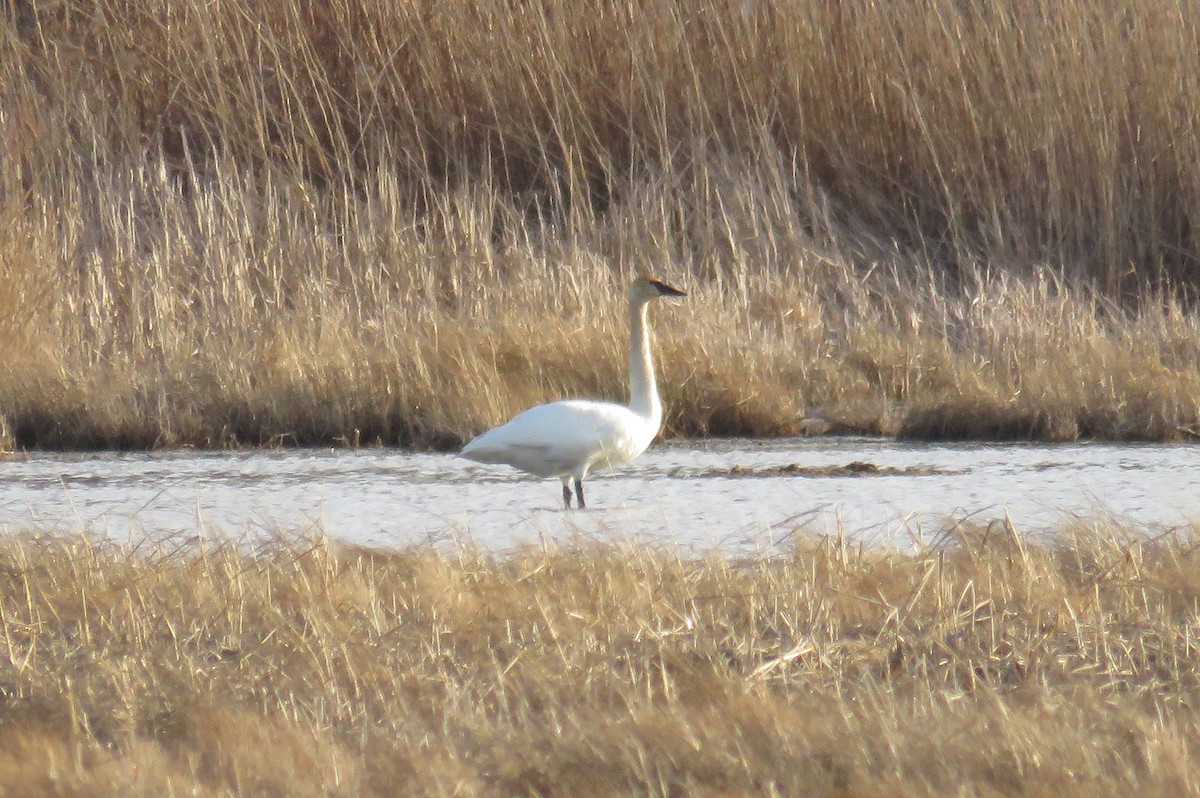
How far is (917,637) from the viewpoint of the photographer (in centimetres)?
359

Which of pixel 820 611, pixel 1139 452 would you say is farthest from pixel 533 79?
pixel 820 611

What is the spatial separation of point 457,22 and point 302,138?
1.19 meters

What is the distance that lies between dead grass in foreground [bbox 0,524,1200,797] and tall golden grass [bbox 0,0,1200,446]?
10.0ft

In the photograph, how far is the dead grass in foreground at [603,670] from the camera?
9.15 ft

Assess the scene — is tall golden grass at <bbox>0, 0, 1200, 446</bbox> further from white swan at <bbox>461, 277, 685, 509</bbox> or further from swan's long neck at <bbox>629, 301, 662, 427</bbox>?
white swan at <bbox>461, 277, 685, 509</bbox>

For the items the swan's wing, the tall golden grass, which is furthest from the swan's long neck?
the tall golden grass

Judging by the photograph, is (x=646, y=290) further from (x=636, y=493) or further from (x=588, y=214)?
(x=588, y=214)

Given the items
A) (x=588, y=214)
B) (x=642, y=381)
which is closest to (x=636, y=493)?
(x=642, y=381)

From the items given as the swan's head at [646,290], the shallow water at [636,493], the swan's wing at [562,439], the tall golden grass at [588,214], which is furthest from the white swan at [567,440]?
the tall golden grass at [588,214]

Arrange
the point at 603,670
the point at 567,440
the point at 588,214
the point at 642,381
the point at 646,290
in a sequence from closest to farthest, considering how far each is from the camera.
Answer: the point at 603,670
the point at 567,440
the point at 642,381
the point at 646,290
the point at 588,214

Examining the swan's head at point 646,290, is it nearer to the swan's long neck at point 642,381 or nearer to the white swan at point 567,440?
the swan's long neck at point 642,381

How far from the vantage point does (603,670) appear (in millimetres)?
3371

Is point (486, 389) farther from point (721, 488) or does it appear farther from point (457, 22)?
point (457, 22)

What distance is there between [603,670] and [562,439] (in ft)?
6.94
